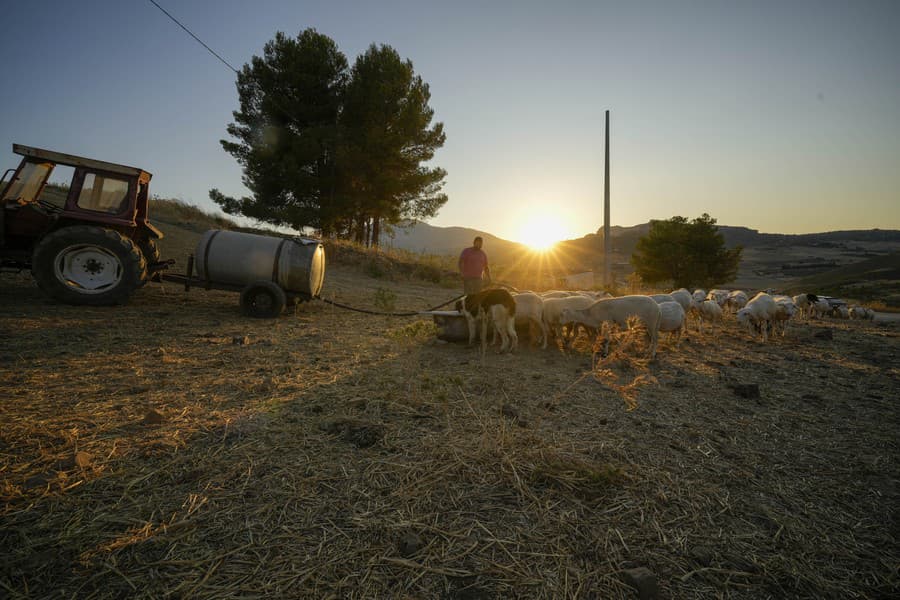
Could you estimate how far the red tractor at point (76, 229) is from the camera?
757 cm

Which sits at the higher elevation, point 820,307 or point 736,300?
point 736,300

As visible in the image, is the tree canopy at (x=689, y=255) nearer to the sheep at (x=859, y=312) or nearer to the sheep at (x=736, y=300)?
the sheep at (x=859, y=312)

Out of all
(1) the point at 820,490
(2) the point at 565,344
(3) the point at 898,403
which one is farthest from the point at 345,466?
(3) the point at 898,403

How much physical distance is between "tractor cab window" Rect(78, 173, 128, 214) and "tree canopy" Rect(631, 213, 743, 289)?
42524 mm

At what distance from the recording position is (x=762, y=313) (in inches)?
395

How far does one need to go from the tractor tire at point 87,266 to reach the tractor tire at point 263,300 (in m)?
2.10

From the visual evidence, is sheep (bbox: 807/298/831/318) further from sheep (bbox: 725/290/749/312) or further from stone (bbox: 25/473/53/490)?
stone (bbox: 25/473/53/490)

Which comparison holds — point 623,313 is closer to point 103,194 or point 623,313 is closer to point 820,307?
point 103,194

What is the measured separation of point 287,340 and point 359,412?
3.83 metres

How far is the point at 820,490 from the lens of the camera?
9.45 ft

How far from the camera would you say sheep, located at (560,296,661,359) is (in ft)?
24.1

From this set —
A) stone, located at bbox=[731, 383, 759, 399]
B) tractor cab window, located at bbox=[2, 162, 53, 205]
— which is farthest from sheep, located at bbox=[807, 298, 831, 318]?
tractor cab window, located at bbox=[2, 162, 53, 205]

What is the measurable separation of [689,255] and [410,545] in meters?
46.2

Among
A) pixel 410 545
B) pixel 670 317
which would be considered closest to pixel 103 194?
pixel 410 545
